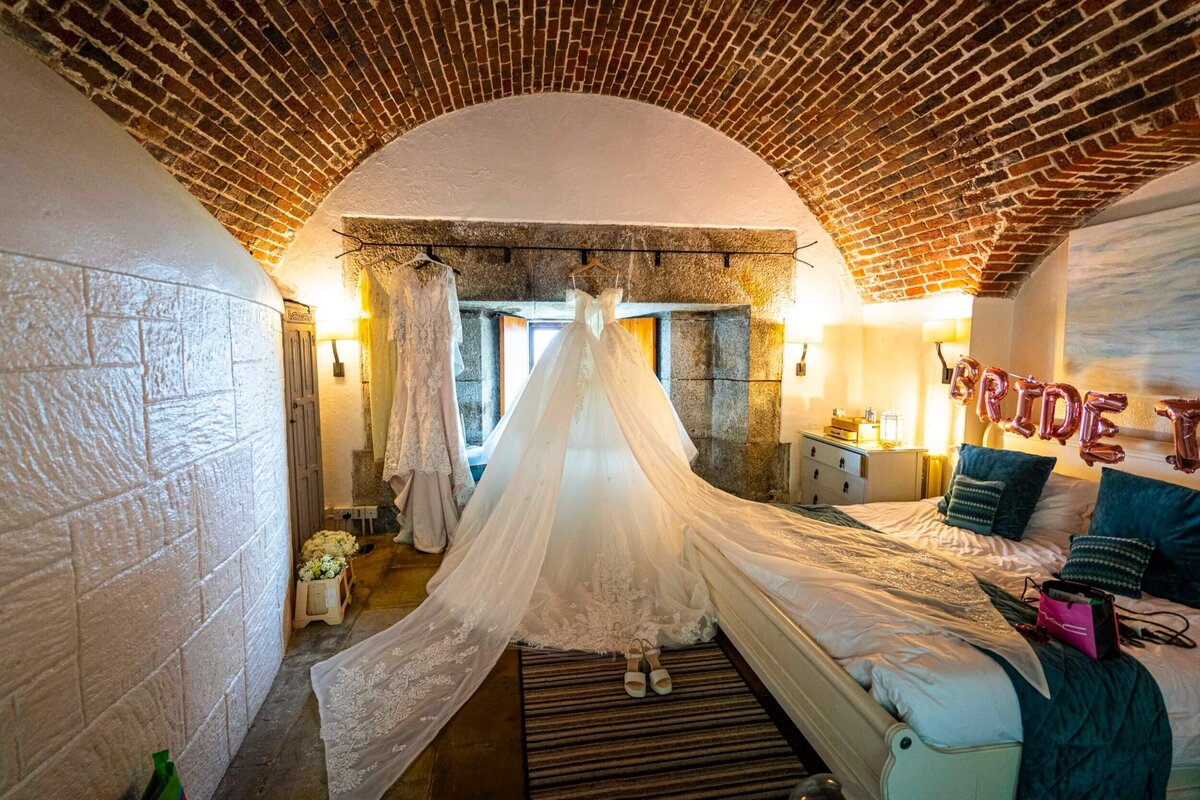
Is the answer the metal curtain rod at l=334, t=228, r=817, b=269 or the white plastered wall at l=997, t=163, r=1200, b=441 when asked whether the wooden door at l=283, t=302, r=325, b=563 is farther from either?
the white plastered wall at l=997, t=163, r=1200, b=441

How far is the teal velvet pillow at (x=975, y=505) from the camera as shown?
295 cm

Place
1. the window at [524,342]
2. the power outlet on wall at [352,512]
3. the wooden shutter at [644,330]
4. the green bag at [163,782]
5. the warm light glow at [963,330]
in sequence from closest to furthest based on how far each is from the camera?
1. the green bag at [163,782]
2. the warm light glow at [963,330]
3. the power outlet on wall at [352,512]
4. the window at [524,342]
5. the wooden shutter at [644,330]

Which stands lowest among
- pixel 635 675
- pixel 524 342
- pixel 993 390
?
pixel 635 675

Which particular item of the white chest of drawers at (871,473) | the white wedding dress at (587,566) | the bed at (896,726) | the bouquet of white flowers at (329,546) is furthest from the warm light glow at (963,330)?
the bouquet of white flowers at (329,546)

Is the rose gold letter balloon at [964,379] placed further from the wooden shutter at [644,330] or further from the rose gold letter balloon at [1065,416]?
the wooden shutter at [644,330]

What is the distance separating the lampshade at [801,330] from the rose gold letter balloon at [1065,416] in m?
1.85

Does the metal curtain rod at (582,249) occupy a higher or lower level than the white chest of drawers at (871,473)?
higher

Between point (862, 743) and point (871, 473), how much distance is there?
265 centimetres

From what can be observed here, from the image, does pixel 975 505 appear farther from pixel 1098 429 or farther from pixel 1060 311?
pixel 1060 311

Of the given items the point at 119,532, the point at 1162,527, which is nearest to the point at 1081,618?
the point at 1162,527

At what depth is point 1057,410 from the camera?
134 inches

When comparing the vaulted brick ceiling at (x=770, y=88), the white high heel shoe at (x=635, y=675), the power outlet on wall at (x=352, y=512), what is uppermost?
the vaulted brick ceiling at (x=770, y=88)

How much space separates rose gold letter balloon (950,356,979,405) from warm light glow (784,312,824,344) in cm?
118

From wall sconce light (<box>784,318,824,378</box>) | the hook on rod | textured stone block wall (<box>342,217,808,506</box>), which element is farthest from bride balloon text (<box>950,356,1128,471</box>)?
the hook on rod
